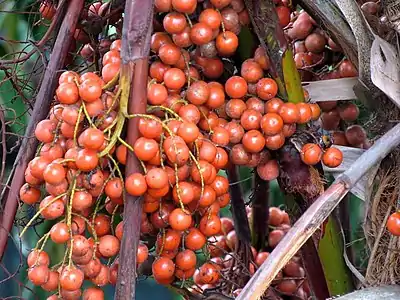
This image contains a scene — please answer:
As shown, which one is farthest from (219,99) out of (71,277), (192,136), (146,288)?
(146,288)

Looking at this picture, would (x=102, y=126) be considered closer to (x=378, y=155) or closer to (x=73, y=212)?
(x=73, y=212)

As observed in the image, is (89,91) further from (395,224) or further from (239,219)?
(239,219)

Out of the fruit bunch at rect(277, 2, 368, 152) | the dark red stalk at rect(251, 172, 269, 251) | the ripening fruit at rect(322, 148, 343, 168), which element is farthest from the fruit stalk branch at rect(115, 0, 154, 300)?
the dark red stalk at rect(251, 172, 269, 251)

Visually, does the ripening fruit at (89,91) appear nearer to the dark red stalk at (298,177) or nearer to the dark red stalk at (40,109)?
the dark red stalk at (40,109)

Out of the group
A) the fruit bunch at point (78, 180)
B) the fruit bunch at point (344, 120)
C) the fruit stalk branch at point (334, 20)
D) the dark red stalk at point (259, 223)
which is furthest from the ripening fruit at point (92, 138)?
the dark red stalk at point (259, 223)

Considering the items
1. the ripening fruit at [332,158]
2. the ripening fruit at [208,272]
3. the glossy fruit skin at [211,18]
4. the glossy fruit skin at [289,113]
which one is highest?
the glossy fruit skin at [211,18]

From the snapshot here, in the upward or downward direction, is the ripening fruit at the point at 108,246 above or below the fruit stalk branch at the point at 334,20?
below

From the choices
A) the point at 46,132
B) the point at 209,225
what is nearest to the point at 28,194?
the point at 46,132
